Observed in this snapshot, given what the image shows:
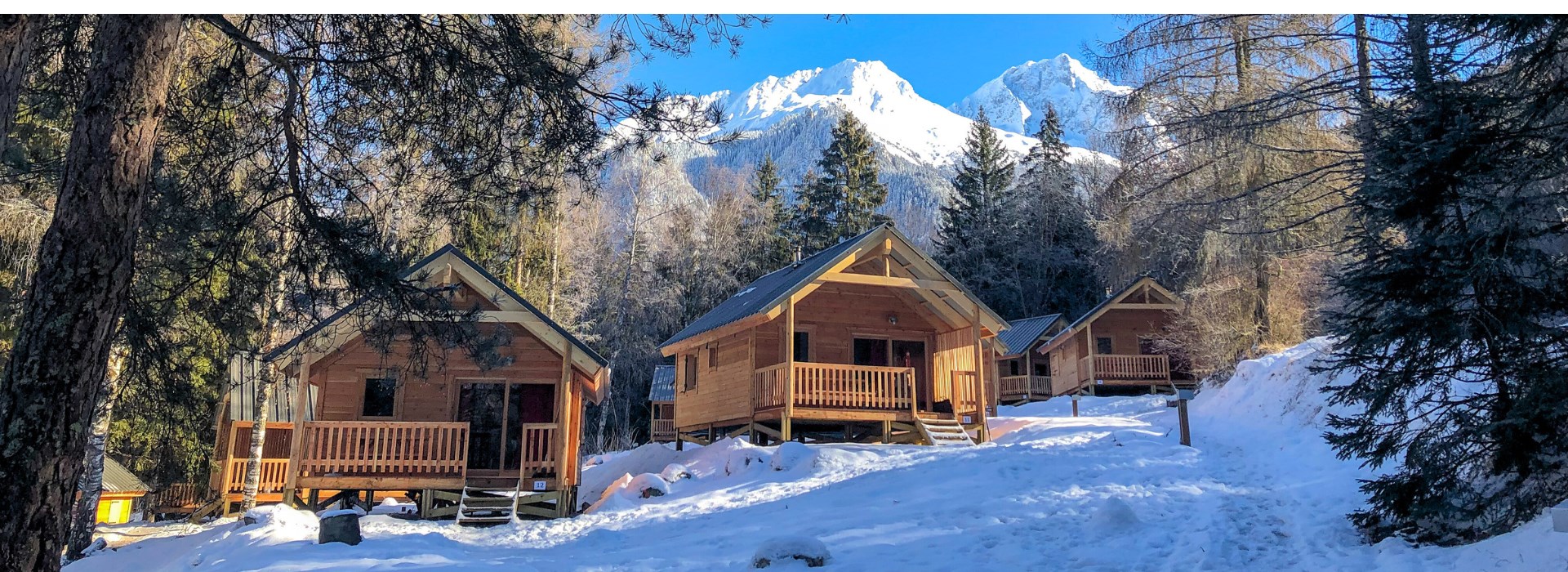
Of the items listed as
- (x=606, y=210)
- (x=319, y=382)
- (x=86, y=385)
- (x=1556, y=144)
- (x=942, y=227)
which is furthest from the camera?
(x=942, y=227)

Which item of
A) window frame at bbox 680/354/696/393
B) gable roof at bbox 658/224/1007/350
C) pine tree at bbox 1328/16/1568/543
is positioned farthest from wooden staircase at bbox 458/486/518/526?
pine tree at bbox 1328/16/1568/543

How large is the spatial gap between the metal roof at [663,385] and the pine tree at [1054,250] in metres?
21.5

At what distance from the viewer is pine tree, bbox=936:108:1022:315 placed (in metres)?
48.6

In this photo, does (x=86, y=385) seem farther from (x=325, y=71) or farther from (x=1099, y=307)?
(x=1099, y=307)

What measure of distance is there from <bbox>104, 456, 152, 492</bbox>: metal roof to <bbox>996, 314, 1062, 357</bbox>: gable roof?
2731 centimetres

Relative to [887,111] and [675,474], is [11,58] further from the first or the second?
[887,111]

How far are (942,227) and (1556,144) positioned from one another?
47.6 meters

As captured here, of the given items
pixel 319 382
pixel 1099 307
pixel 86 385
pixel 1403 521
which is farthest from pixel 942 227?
pixel 86 385

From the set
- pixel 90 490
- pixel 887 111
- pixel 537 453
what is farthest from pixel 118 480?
pixel 887 111

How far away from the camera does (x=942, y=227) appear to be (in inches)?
2079

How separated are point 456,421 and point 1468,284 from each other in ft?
48.1

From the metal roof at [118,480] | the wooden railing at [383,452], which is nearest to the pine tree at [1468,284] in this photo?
the wooden railing at [383,452]

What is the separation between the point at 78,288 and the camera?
185 inches

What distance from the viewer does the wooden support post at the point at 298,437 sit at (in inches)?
560
